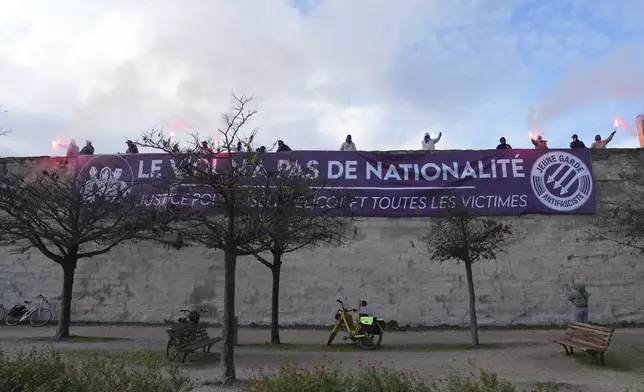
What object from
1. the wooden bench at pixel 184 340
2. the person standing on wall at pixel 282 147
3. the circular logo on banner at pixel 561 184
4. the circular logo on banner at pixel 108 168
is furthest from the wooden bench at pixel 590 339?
the circular logo on banner at pixel 108 168

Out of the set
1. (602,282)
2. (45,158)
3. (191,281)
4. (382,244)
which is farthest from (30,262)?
(602,282)

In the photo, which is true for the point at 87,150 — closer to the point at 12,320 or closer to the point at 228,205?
the point at 12,320

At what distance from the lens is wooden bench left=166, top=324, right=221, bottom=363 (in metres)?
8.99

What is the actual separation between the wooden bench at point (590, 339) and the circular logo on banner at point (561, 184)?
6617mm

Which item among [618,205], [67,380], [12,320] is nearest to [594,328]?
[618,205]

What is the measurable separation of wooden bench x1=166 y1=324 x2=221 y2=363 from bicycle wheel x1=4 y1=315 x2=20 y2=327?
8.97 meters

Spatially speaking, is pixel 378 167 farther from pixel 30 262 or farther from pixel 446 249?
pixel 30 262

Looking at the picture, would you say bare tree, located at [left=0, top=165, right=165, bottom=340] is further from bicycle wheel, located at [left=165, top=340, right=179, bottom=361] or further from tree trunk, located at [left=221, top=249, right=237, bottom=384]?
tree trunk, located at [left=221, top=249, right=237, bottom=384]

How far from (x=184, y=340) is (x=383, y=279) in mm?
7555

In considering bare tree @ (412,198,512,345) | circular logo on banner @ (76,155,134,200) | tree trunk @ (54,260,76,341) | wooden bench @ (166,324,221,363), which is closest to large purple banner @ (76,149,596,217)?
circular logo on banner @ (76,155,134,200)

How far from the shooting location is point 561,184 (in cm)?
1539

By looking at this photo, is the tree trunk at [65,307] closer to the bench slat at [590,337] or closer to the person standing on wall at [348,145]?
the person standing on wall at [348,145]

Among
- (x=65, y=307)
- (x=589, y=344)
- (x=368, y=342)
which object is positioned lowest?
(x=368, y=342)

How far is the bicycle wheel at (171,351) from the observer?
29.8ft
